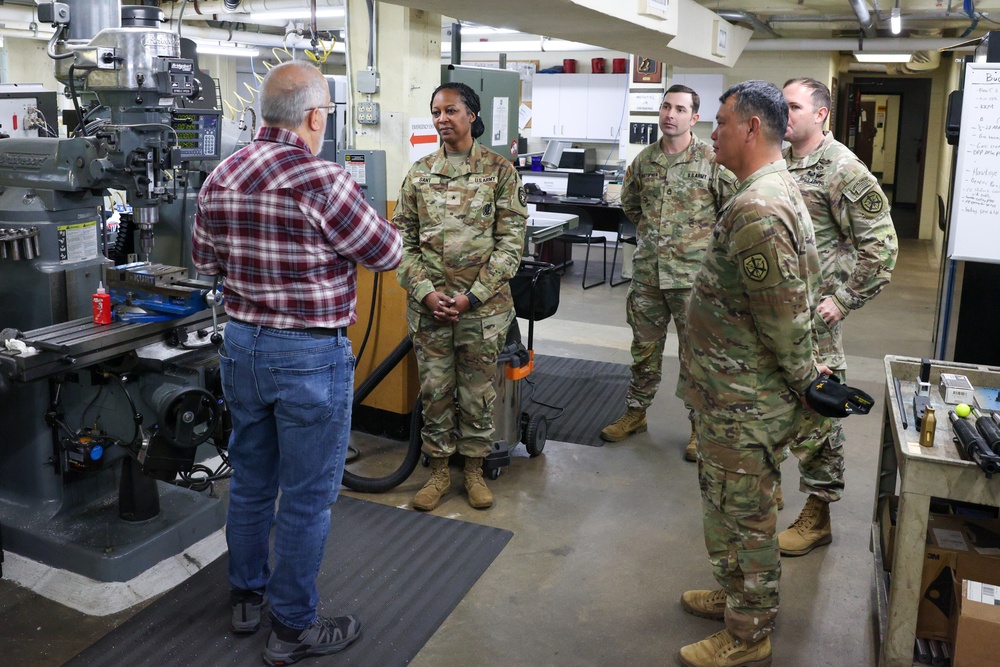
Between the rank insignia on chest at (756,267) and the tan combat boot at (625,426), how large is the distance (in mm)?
2146

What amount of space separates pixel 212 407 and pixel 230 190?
80 cm

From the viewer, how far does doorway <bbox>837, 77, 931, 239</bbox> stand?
41.8 feet

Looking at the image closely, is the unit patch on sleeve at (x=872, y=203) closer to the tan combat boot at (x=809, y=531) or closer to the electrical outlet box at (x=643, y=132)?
the tan combat boot at (x=809, y=531)

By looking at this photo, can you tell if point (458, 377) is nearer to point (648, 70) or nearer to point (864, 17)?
point (648, 70)

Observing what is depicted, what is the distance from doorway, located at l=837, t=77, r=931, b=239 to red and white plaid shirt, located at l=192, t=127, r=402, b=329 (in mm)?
11491

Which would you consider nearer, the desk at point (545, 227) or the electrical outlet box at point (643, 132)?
the desk at point (545, 227)

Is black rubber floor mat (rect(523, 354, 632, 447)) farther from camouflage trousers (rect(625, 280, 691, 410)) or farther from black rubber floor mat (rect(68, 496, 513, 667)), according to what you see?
black rubber floor mat (rect(68, 496, 513, 667))

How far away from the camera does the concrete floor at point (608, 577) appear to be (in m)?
2.52

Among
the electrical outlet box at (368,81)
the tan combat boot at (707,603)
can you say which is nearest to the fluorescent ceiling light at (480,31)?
the electrical outlet box at (368,81)

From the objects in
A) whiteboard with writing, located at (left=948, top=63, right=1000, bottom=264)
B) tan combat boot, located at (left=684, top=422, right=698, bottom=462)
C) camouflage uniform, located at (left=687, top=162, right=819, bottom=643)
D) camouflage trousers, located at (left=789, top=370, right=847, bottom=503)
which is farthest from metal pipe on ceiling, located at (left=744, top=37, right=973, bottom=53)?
camouflage uniform, located at (left=687, top=162, right=819, bottom=643)

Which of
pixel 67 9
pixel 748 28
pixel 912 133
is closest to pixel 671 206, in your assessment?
pixel 67 9

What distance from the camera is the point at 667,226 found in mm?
3867

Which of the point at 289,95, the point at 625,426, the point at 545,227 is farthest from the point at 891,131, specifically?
the point at 289,95

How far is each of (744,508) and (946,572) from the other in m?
0.59
